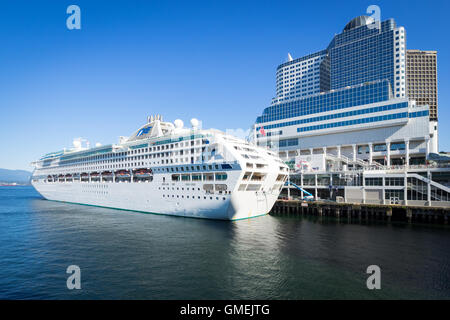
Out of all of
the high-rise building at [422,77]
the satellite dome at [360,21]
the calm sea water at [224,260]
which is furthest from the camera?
the high-rise building at [422,77]

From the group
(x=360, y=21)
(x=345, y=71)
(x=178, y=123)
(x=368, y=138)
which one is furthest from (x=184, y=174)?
(x=360, y=21)

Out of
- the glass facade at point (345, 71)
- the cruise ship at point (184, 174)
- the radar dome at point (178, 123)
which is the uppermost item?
the glass facade at point (345, 71)

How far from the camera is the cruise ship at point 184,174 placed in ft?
114

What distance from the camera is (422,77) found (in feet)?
323

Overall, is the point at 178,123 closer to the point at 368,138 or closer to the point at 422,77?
the point at 368,138

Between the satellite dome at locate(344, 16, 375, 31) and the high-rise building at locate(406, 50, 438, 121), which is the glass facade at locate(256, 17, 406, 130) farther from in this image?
the high-rise building at locate(406, 50, 438, 121)

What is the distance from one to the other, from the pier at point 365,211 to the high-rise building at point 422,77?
79347 millimetres

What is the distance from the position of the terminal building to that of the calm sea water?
31.5ft

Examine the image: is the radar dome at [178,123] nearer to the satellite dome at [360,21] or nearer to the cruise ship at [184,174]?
the cruise ship at [184,174]

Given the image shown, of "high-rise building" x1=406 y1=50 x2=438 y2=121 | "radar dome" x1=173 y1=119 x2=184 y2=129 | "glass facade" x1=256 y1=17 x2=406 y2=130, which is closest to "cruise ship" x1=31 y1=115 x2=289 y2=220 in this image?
"radar dome" x1=173 y1=119 x2=184 y2=129

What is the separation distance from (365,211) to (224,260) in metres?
29.6

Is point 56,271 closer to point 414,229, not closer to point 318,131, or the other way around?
point 414,229

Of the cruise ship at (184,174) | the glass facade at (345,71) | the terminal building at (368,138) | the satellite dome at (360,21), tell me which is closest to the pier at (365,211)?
the terminal building at (368,138)

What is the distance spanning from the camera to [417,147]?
160ft
